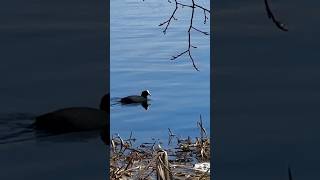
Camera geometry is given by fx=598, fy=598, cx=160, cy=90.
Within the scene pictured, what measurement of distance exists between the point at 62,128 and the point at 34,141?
0.31 feet

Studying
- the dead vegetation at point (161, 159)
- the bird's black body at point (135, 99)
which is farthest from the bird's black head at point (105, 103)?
the bird's black body at point (135, 99)

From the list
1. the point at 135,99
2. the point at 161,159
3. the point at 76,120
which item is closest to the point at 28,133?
the point at 76,120

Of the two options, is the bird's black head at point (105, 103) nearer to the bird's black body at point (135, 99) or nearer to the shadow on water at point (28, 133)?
the shadow on water at point (28, 133)

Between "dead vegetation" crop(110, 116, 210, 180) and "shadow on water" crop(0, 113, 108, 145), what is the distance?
2.18 ft

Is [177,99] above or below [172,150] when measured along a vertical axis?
above

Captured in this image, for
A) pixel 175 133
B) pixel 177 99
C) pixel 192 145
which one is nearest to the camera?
pixel 177 99

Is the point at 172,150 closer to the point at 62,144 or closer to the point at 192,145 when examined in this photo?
the point at 192,145

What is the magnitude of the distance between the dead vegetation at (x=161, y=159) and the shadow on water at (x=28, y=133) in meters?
0.67

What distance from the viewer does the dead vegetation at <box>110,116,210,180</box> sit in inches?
106

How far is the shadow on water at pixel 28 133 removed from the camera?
5.87 feet

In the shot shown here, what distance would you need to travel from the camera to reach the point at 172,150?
3.40 m

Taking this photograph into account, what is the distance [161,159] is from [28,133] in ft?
2.74

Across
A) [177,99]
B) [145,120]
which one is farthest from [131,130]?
[177,99]

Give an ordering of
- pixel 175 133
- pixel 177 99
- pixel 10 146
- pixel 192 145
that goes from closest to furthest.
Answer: pixel 10 146 → pixel 177 99 → pixel 175 133 → pixel 192 145
